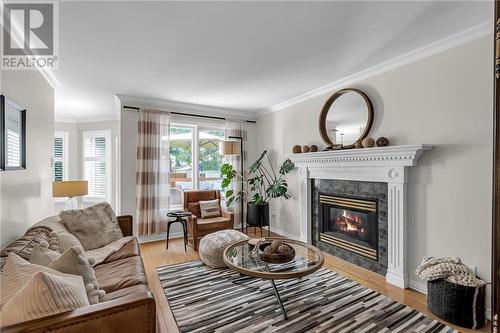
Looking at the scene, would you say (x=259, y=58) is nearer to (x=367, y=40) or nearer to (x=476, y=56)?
(x=367, y=40)

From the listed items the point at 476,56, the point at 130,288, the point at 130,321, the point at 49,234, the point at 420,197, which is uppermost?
the point at 476,56

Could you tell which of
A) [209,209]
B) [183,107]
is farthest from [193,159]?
[209,209]

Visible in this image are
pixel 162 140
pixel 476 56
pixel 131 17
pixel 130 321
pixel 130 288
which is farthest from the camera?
pixel 162 140

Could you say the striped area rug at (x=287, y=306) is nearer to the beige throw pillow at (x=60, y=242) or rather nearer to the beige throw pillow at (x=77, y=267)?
the beige throw pillow at (x=77, y=267)

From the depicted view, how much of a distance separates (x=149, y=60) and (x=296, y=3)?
1.69 metres

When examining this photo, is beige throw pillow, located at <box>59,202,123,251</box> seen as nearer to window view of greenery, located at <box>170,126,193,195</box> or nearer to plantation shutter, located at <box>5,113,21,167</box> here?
plantation shutter, located at <box>5,113,21,167</box>

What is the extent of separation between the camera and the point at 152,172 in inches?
162

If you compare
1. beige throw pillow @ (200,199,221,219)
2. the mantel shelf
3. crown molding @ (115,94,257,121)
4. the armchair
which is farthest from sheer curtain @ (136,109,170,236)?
the mantel shelf

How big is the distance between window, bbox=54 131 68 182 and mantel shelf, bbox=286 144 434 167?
524 centimetres

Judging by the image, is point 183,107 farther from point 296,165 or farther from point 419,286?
point 419,286

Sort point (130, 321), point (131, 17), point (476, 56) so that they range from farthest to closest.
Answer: point (476, 56) < point (131, 17) < point (130, 321)

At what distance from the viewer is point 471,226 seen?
2158 mm

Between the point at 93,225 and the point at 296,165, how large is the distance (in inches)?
115

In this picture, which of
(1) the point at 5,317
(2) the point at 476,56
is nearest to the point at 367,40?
(2) the point at 476,56
